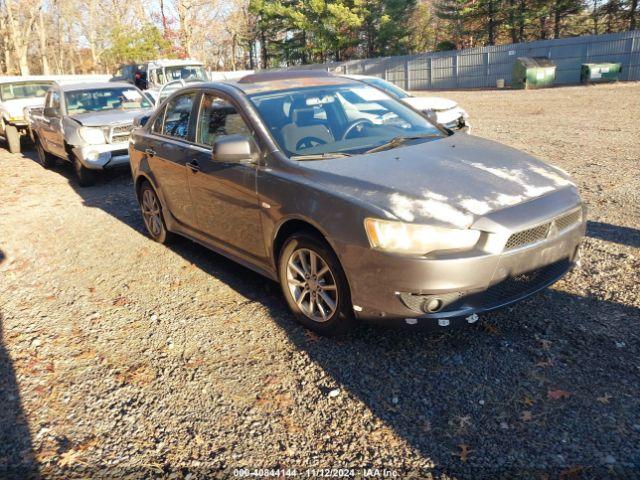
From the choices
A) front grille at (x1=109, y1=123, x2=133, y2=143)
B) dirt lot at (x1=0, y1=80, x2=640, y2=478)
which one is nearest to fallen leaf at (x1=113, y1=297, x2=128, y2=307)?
dirt lot at (x1=0, y1=80, x2=640, y2=478)

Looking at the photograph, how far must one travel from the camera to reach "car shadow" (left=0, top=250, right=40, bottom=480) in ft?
8.87

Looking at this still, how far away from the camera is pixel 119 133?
9211mm

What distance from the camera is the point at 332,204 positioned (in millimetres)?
3311

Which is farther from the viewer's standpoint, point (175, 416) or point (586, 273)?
point (586, 273)

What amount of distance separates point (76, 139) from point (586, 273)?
8.17 m

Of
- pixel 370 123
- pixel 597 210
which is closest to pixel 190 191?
pixel 370 123

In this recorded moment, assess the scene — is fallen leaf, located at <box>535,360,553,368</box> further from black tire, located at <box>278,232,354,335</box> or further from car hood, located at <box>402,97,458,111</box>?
car hood, located at <box>402,97,458,111</box>

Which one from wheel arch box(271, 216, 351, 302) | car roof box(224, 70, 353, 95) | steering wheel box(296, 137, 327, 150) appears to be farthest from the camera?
car roof box(224, 70, 353, 95)

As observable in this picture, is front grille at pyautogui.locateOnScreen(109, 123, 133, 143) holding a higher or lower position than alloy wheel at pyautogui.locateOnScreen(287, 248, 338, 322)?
higher

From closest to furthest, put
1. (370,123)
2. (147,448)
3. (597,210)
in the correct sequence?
1. (147,448)
2. (370,123)
3. (597,210)

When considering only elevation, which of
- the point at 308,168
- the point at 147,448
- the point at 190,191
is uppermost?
the point at 308,168

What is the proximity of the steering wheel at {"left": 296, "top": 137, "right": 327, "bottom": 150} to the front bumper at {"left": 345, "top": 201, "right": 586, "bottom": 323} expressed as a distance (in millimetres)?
1116

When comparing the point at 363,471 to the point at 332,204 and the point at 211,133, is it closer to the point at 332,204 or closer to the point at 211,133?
the point at 332,204

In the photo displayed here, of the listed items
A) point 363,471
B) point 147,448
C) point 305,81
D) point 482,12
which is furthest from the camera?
point 482,12
